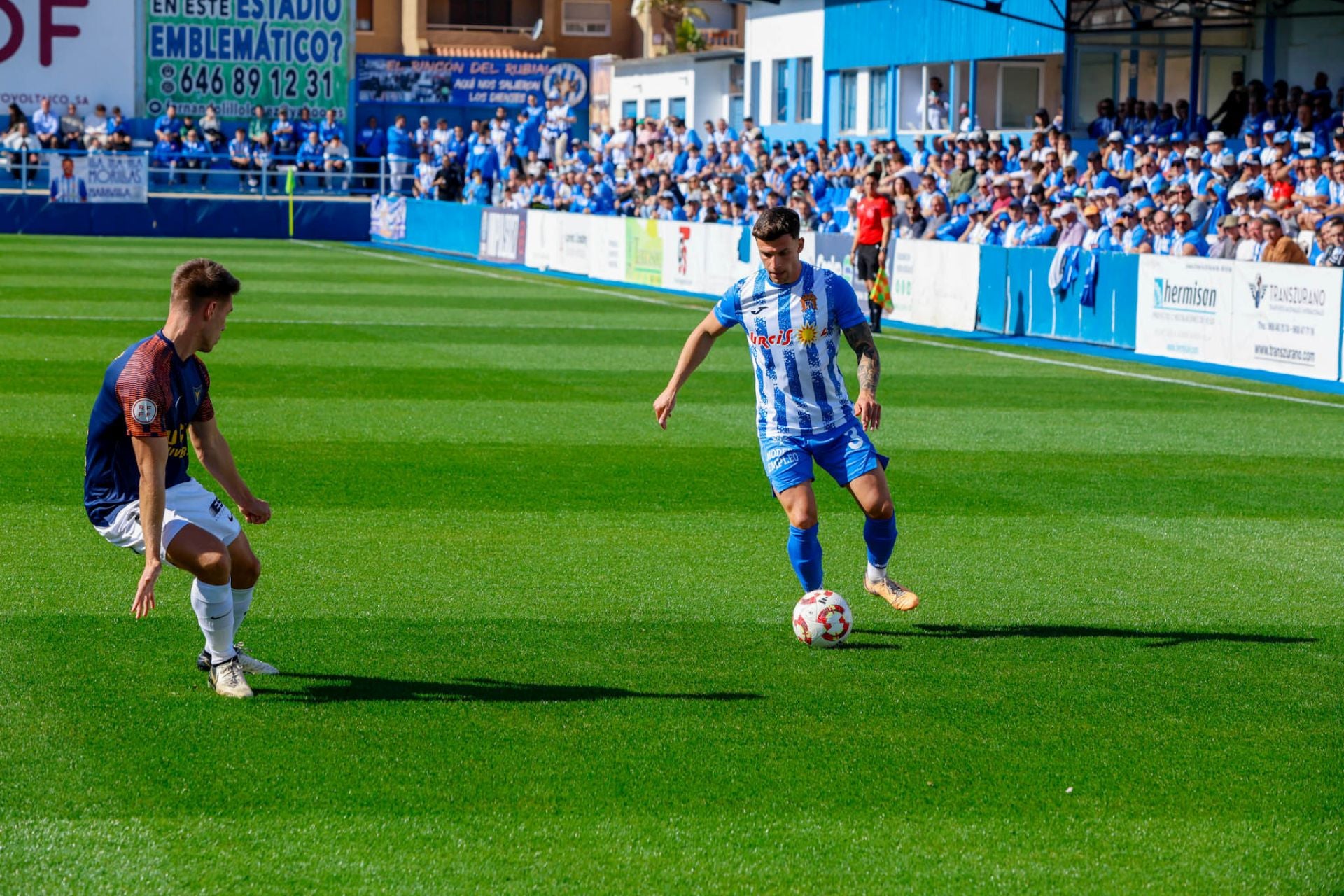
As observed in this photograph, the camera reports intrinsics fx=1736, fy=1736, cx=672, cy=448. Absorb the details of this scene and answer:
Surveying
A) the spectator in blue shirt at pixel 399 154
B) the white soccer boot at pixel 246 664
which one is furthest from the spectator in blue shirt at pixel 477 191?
the white soccer boot at pixel 246 664

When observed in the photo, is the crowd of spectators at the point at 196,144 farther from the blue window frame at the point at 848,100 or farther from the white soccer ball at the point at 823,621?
the white soccer ball at the point at 823,621

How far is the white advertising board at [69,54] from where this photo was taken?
170ft

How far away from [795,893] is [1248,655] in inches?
140

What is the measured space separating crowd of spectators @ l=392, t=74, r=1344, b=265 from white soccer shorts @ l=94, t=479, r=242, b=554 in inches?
637

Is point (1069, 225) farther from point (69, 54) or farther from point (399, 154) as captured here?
point (69, 54)

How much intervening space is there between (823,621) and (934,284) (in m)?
19.0

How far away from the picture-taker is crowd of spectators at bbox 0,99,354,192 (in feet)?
158

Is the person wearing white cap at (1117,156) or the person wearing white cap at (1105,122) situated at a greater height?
the person wearing white cap at (1105,122)

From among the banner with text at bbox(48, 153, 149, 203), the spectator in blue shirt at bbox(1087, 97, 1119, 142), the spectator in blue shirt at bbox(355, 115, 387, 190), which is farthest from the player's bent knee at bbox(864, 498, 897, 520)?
the spectator in blue shirt at bbox(355, 115, 387, 190)

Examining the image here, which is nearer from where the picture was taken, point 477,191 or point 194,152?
point 477,191

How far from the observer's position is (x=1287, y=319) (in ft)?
64.0

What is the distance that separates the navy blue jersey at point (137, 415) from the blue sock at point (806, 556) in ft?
8.96

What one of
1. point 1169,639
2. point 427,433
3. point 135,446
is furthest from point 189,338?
point 427,433

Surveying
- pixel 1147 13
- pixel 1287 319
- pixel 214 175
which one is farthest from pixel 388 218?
pixel 1287 319
